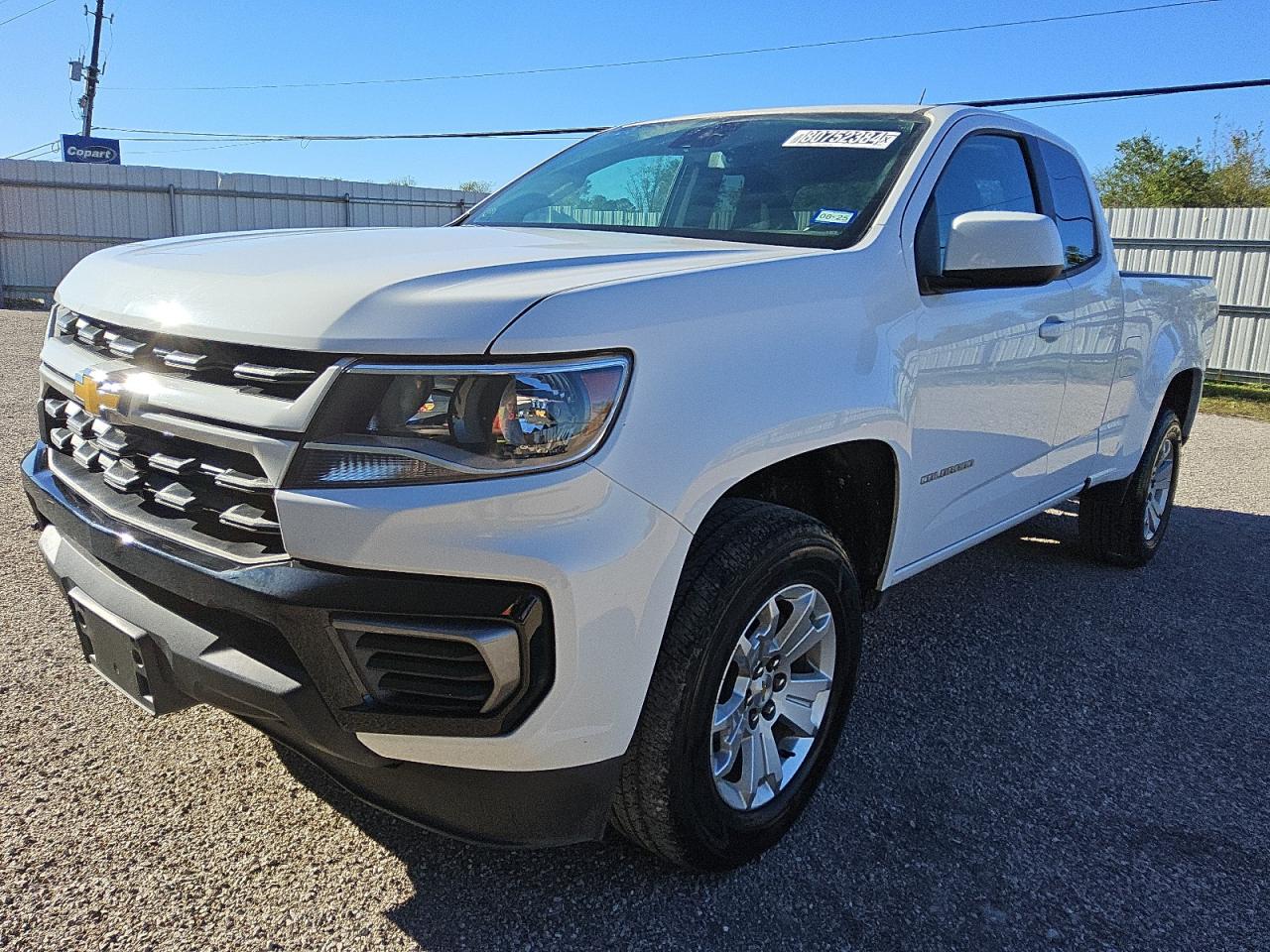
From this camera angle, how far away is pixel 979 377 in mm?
3020

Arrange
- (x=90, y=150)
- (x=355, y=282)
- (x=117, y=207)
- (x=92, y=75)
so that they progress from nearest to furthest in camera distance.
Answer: (x=355, y=282) < (x=117, y=207) < (x=90, y=150) < (x=92, y=75)

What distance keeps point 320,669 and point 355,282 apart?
0.73 m

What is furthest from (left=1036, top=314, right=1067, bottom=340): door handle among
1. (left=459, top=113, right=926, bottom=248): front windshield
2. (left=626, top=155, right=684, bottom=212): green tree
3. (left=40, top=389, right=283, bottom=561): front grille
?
(left=40, top=389, right=283, bottom=561): front grille

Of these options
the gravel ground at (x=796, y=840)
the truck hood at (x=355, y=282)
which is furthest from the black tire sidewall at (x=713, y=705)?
the truck hood at (x=355, y=282)

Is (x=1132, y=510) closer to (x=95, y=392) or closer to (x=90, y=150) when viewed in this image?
(x=95, y=392)

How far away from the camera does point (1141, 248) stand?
46.8 ft

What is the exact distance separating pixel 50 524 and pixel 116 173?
701 inches

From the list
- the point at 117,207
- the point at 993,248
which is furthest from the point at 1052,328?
the point at 117,207

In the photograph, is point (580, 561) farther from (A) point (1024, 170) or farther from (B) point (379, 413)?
(A) point (1024, 170)

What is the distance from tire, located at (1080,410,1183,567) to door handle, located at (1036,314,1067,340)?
1468 millimetres

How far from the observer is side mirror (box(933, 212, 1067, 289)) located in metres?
2.75

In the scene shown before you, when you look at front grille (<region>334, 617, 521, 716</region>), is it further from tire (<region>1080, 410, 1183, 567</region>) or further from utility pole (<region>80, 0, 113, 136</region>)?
utility pole (<region>80, 0, 113, 136</region>)

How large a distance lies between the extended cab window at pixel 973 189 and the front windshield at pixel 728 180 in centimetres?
16

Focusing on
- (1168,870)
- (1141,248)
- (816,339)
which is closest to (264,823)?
(816,339)
